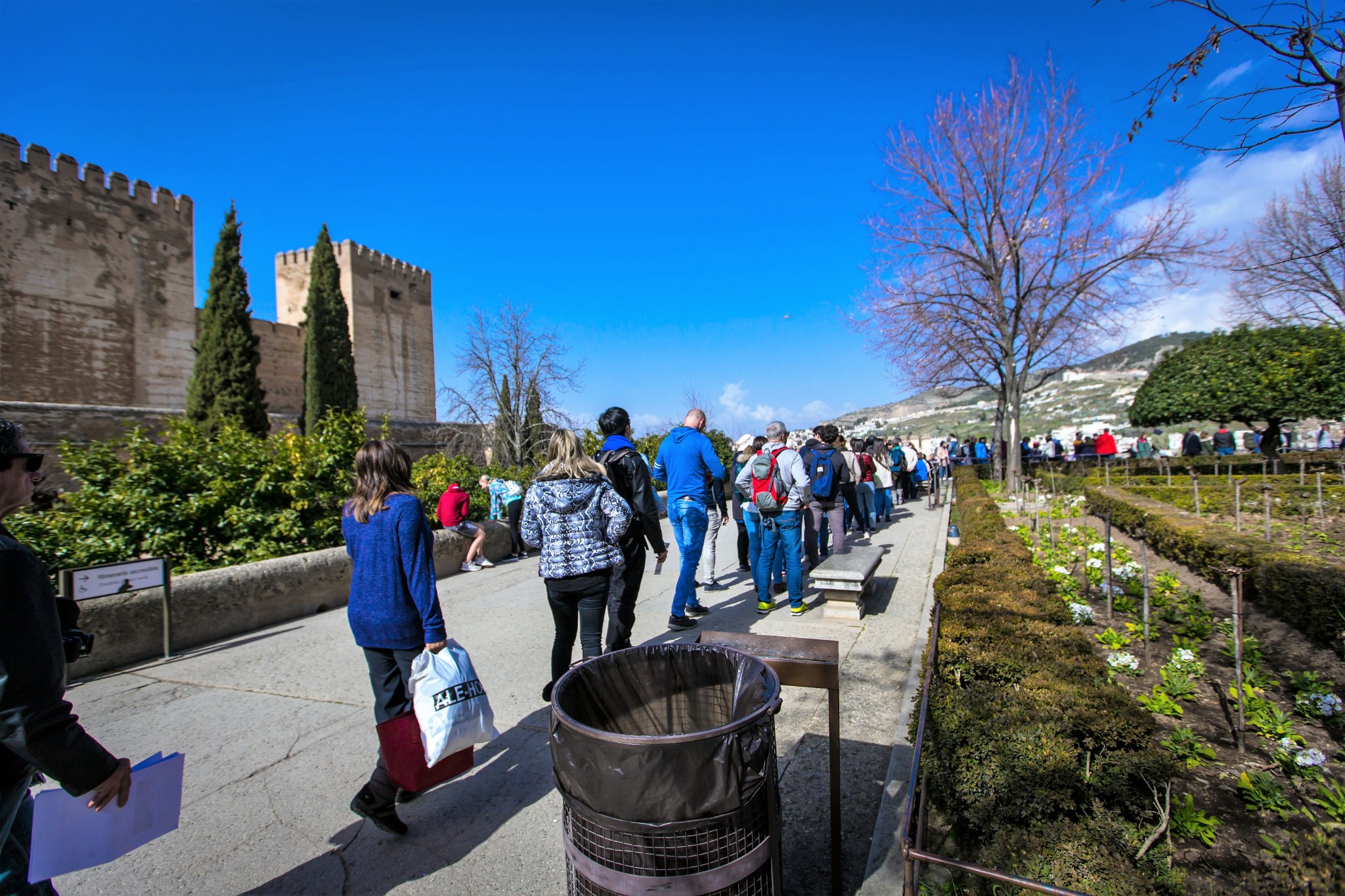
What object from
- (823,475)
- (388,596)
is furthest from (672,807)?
(823,475)

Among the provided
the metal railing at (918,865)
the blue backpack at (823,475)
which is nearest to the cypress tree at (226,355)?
the blue backpack at (823,475)

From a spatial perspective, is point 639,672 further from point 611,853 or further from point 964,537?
point 964,537

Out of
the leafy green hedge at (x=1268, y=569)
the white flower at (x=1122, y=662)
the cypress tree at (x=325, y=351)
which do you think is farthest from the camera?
the cypress tree at (x=325, y=351)

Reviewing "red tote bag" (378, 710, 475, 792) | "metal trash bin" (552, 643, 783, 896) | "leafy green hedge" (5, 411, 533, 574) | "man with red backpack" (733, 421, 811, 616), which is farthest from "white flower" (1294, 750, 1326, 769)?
"leafy green hedge" (5, 411, 533, 574)

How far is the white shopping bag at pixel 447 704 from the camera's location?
2.58 m

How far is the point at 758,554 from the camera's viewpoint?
6199 millimetres

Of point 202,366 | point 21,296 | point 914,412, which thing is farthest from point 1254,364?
point 914,412

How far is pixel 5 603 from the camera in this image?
1452mm

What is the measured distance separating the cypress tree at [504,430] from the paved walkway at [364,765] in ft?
48.3

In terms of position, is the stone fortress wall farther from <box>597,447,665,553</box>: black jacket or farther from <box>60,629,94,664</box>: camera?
<box>60,629,94,664</box>: camera

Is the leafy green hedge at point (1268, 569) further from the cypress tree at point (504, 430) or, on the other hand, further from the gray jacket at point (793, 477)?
the cypress tree at point (504, 430)

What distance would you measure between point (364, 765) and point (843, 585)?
150 inches

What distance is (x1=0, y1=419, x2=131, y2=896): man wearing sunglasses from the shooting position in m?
1.46

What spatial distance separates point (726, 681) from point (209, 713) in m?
3.73
